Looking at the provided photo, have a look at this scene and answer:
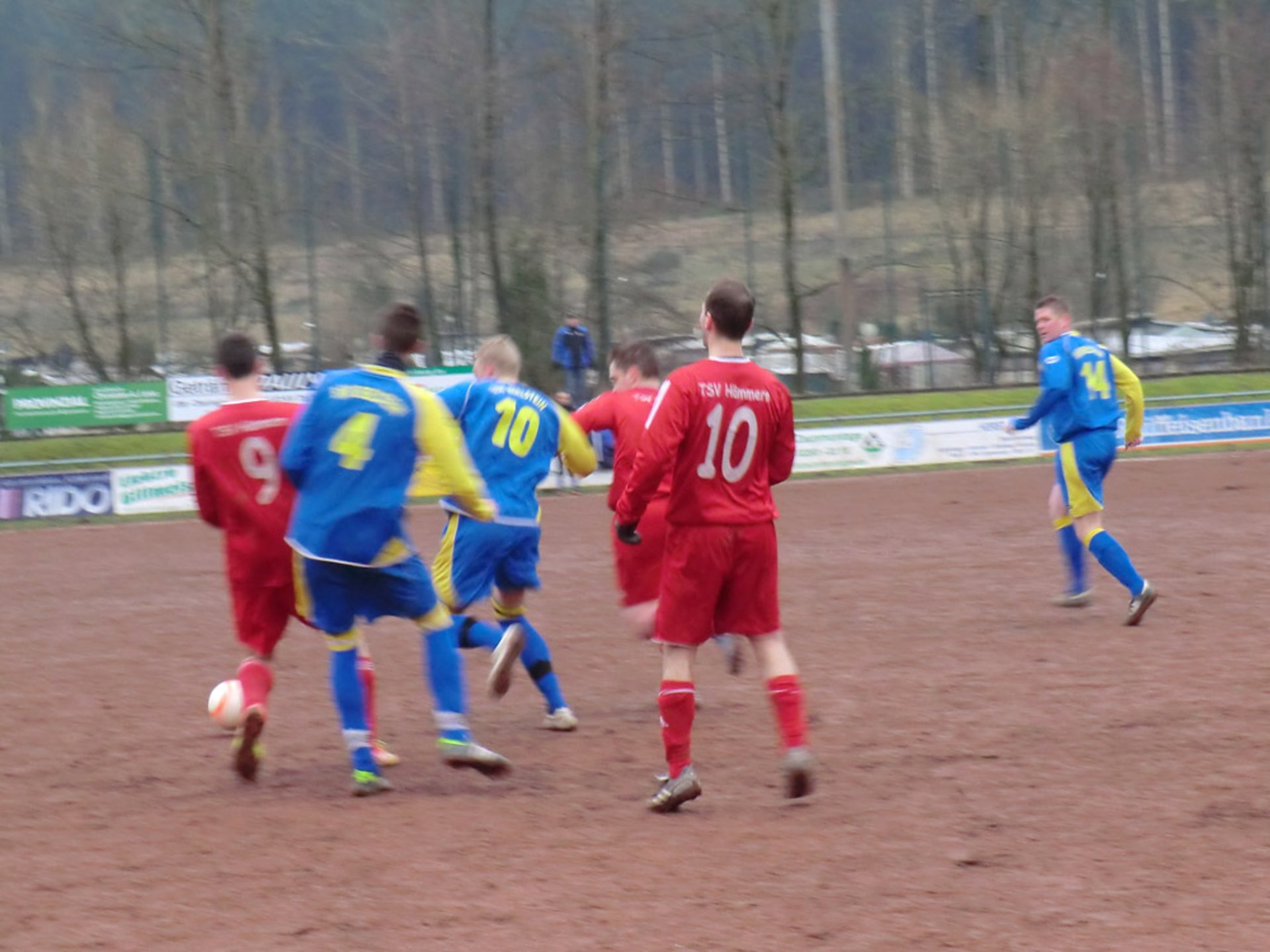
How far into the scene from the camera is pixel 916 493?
17797 mm

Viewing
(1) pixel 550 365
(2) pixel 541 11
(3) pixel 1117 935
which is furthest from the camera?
(2) pixel 541 11

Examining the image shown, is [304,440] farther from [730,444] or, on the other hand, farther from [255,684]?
[730,444]

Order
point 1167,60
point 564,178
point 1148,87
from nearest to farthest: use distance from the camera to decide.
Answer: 1. point 564,178
2. point 1148,87
3. point 1167,60

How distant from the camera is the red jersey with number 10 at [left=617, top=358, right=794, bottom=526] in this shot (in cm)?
541

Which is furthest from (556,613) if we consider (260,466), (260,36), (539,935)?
(260,36)

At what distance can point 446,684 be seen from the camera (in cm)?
592

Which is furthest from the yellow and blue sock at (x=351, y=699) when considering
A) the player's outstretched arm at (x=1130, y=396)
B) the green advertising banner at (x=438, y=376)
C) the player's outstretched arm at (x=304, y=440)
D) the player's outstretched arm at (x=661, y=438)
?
the green advertising banner at (x=438, y=376)

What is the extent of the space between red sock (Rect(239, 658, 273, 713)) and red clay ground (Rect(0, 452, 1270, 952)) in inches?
14.2

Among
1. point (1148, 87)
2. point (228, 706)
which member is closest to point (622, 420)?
point (228, 706)

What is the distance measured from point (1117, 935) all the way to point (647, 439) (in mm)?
2314

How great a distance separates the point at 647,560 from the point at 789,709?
181cm

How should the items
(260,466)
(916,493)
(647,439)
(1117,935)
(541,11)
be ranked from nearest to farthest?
(1117,935) → (647,439) → (260,466) → (916,493) → (541,11)

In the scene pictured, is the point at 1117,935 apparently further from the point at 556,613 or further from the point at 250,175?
the point at 250,175

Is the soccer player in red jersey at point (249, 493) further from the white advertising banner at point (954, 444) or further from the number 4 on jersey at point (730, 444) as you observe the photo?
the white advertising banner at point (954, 444)
